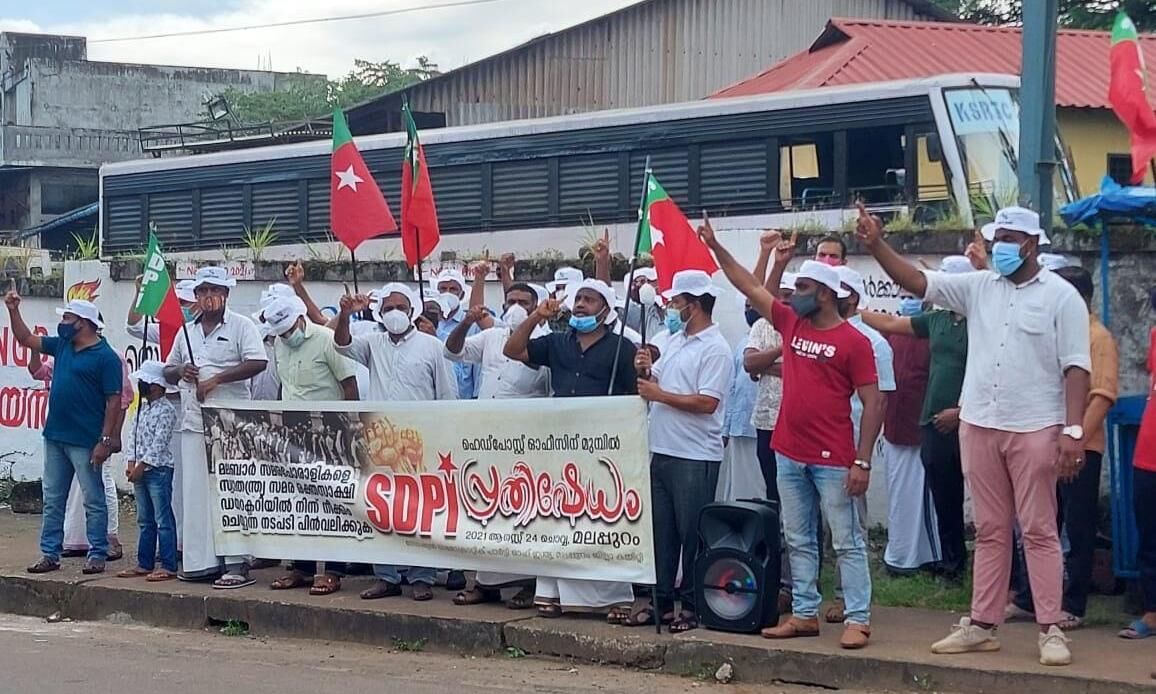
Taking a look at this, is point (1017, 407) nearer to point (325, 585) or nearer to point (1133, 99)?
point (1133, 99)

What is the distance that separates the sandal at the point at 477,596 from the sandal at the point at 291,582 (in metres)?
1.17

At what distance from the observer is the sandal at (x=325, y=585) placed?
Result: 981 cm

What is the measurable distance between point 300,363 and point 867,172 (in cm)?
775

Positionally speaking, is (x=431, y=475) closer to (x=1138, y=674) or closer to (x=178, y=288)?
(x=178, y=288)

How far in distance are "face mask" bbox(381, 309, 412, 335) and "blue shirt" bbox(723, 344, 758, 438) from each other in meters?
2.01

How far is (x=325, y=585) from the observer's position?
9.85m

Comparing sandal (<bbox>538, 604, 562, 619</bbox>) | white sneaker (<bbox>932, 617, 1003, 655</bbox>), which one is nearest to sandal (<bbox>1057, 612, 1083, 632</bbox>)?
white sneaker (<bbox>932, 617, 1003, 655</bbox>)

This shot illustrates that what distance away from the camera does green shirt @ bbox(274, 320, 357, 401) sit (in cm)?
1014

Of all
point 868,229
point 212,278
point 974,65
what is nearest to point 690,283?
point 868,229

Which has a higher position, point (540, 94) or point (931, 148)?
point (540, 94)

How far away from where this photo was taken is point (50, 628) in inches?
398

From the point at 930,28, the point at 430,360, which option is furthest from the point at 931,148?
the point at 930,28

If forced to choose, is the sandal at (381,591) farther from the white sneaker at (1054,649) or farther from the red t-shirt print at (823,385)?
the white sneaker at (1054,649)

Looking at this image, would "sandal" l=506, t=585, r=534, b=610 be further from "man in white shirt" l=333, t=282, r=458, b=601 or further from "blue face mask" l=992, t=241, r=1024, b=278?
"blue face mask" l=992, t=241, r=1024, b=278
